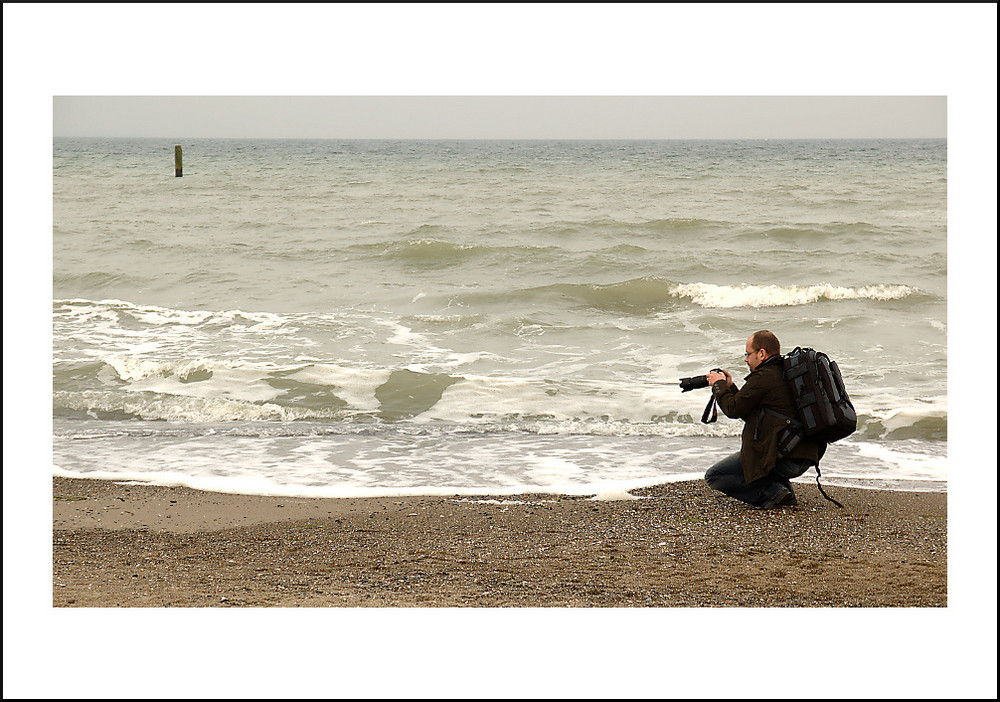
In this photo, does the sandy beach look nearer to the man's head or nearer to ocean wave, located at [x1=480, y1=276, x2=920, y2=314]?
the man's head

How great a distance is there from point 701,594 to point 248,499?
2770 mm

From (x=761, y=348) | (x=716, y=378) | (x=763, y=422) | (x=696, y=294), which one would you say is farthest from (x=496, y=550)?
(x=696, y=294)

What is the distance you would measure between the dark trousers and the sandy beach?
0.09 m

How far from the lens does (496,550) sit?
4.44m

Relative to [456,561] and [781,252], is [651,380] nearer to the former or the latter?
[456,561]

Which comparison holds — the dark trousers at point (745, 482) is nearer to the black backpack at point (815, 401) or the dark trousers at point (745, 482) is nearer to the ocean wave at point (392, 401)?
the black backpack at point (815, 401)

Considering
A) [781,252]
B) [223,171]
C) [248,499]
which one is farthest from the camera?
[223,171]

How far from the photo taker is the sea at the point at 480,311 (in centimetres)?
633

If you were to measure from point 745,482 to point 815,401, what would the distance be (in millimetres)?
686

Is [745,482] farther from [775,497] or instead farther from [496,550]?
[496,550]

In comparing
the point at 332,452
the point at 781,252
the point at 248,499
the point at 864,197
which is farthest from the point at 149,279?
the point at 864,197

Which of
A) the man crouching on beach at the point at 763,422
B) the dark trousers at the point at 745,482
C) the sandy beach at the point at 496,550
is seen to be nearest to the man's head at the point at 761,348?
the man crouching on beach at the point at 763,422

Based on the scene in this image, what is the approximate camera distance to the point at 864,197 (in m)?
20.6

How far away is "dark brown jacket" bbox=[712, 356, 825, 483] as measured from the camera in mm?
4539
